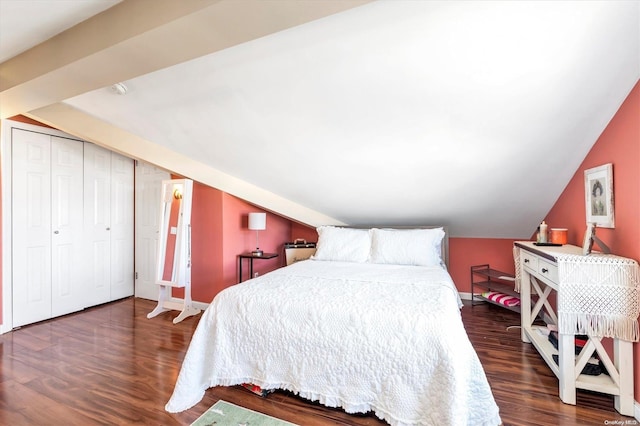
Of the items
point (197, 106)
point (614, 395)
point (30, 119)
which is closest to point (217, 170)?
point (197, 106)

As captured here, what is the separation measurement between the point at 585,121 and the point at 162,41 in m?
2.60

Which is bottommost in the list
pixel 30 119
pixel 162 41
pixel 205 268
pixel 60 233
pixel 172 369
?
pixel 172 369

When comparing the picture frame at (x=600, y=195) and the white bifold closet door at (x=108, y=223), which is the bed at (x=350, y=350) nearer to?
the picture frame at (x=600, y=195)

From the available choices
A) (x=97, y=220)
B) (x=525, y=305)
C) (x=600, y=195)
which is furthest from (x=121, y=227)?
(x=600, y=195)

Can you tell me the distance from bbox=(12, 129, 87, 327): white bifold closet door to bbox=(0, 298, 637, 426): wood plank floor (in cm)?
36

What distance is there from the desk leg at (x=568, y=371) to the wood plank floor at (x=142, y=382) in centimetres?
6

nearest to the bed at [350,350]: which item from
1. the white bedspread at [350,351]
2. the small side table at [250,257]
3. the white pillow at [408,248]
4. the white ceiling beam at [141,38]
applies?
the white bedspread at [350,351]

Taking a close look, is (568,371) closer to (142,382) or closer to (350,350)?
(350,350)

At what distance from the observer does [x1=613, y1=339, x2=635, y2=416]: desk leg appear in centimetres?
169

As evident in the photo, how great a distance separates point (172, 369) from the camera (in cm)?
228

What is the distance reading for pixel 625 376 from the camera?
66.9 inches

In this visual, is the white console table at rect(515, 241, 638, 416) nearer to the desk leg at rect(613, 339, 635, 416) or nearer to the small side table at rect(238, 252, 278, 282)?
the desk leg at rect(613, 339, 635, 416)

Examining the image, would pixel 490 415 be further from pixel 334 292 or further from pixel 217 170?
pixel 217 170

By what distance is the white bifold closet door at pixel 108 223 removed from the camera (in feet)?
12.5
